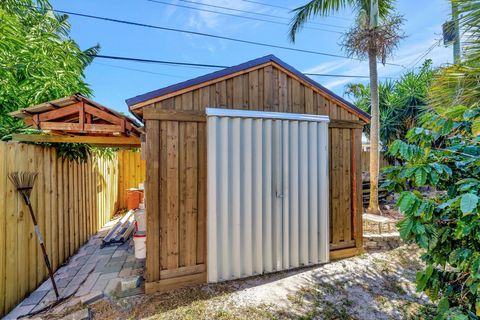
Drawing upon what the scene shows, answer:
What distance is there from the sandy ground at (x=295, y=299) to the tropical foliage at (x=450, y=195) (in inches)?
47.5

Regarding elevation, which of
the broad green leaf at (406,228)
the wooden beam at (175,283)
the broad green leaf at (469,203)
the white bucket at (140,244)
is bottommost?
the wooden beam at (175,283)

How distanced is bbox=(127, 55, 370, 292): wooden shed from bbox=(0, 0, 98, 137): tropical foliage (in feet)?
6.29

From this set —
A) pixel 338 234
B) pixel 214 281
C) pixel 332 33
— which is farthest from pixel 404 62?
pixel 214 281

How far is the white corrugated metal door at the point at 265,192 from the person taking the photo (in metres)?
3.06

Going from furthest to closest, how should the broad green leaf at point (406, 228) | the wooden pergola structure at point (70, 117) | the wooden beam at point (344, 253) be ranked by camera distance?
the wooden beam at point (344, 253)
the wooden pergola structure at point (70, 117)
the broad green leaf at point (406, 228)

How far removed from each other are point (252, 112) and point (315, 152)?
4.02ft

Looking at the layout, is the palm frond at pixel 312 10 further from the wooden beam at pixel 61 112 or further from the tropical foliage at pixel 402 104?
the wooden beam at pixel 61 112

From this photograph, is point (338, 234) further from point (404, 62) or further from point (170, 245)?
point (404, 62)

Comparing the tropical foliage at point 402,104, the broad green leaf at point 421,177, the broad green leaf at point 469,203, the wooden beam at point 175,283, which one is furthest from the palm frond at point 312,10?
the wooden beam at point 175,283

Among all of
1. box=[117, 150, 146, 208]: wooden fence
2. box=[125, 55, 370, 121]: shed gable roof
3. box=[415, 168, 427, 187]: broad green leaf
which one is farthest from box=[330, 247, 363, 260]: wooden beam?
box=[117, 150, 146, 208]: wooden fence

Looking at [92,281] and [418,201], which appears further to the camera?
[92,281]

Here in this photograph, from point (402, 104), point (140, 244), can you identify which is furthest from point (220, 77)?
point (402, 104)

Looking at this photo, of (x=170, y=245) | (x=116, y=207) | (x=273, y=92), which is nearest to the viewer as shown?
(x=170, y=245)

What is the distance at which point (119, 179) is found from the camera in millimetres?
7609
